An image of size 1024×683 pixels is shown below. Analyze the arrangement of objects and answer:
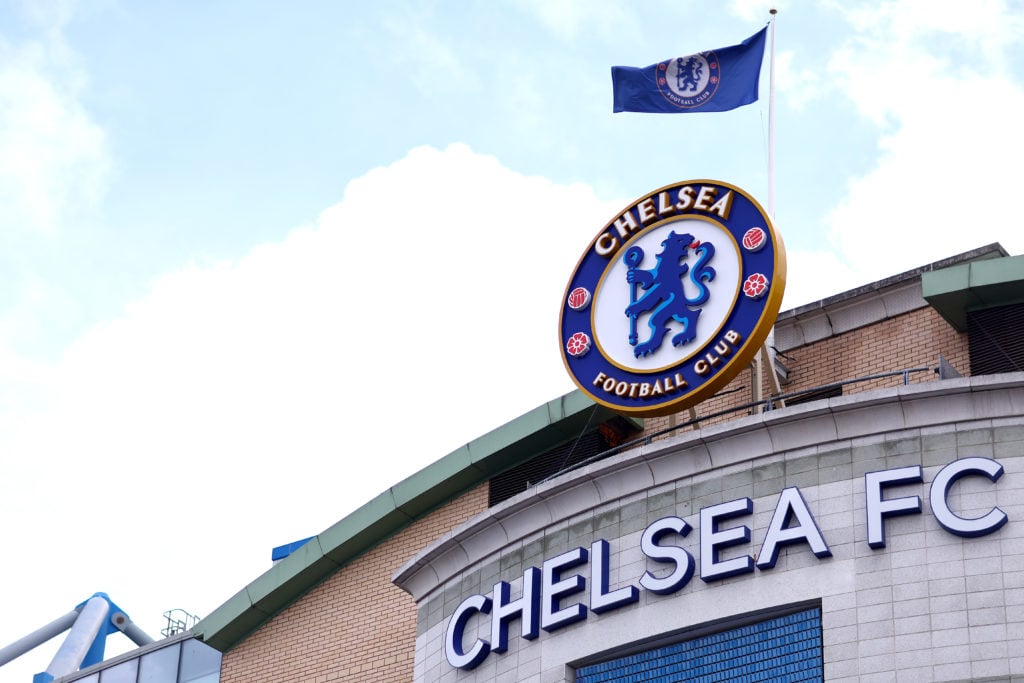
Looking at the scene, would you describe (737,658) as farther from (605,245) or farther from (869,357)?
(605,245)

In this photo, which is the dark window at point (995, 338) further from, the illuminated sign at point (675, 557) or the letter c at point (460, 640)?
the letter c at point (460, 640)

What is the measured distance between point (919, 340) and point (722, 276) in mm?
3878

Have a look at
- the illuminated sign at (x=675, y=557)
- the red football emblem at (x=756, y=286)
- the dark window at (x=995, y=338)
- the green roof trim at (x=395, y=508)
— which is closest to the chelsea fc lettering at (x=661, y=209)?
the red football emblem at (x=756, y=286)

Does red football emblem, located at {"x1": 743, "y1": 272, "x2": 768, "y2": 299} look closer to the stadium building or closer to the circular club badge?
the circular club badge

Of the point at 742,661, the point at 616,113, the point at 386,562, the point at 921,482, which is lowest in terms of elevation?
the point at 742,661

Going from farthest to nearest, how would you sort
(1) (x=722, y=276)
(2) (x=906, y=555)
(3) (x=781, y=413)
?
1. (1) (x=722, y=276)
2. (3) (x=781, y=413)
3. (2) (x=906, y=555)

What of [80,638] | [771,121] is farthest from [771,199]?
[80,638]

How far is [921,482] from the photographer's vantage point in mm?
26578

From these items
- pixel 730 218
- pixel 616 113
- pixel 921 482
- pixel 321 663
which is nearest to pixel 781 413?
pixel 921 482

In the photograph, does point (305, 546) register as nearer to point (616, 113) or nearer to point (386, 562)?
point (386, 562)

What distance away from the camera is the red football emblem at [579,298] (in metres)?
32.1

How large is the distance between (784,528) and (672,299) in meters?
5.17

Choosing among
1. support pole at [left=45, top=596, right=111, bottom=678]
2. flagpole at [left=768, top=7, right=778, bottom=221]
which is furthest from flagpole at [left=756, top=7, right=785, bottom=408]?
support pole at [left=45, top=596, right=111, bottom=678]

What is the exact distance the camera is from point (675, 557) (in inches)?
1112
